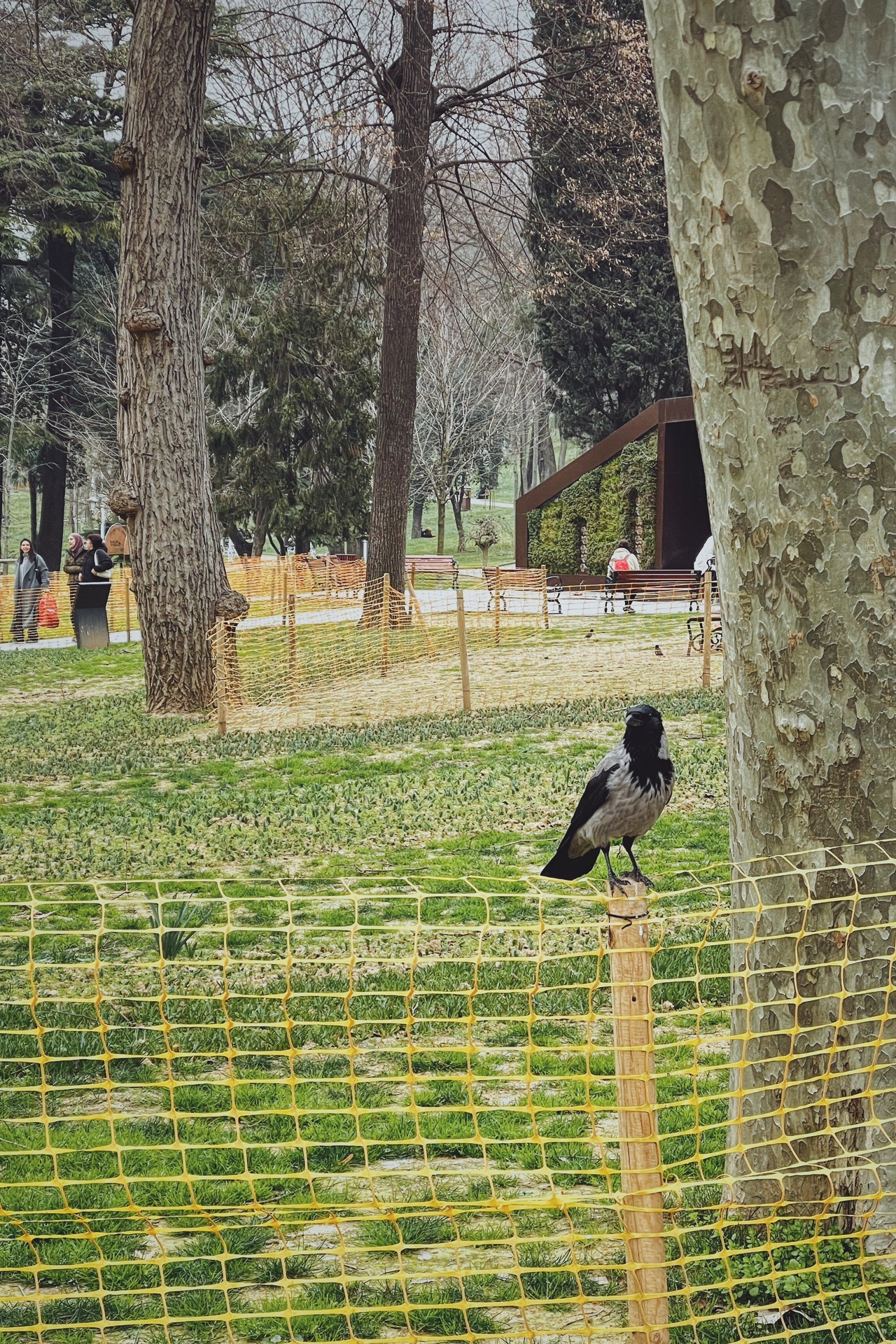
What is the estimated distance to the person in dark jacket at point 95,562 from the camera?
23.7 meters

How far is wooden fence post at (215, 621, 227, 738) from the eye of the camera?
12.8m

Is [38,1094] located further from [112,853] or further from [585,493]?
[585,493]

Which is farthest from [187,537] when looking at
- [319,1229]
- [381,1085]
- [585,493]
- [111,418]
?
[111,418]

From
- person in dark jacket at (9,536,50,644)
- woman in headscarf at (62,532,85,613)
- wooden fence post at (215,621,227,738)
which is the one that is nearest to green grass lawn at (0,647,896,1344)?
wooden fence post at (215,621,227,738)

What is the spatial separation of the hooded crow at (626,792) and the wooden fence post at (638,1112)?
116 cm

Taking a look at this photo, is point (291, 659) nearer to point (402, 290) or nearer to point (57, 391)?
point (402, 290)

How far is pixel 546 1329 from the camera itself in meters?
3.31

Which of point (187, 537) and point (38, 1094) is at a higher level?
point (187, 537)

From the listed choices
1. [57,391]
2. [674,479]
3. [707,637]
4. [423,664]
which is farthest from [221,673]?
[57,391]

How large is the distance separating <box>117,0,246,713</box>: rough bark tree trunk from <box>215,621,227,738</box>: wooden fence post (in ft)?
1.00

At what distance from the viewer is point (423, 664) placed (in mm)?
17375

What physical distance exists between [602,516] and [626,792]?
27.3 meters

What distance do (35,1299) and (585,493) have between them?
95.4 ft

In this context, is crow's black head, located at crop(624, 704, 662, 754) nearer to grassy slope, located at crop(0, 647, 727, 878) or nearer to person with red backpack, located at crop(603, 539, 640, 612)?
grassy slope, located at crop(0, 647, 727, 878)
